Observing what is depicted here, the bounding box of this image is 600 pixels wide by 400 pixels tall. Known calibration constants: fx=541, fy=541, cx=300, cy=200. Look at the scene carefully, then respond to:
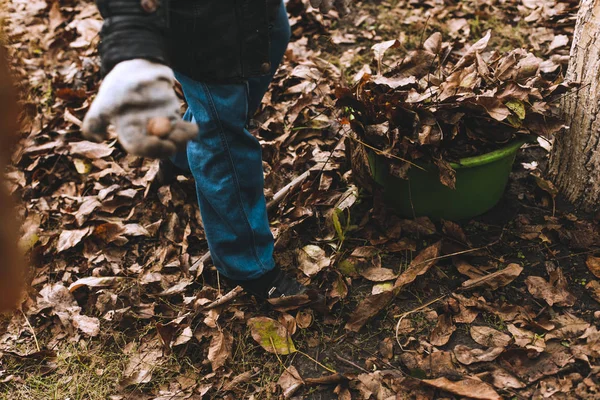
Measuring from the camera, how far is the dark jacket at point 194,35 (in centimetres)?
Result: 133

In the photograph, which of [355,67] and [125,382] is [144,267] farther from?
[355,67]

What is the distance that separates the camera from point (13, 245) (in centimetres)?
72

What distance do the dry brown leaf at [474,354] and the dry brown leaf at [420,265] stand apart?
332 millimetres

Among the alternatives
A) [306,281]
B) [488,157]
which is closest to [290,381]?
[306,281]

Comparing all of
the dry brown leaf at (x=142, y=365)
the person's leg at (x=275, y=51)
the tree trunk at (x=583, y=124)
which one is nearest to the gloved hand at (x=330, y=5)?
the person's leg at (x=275, y=51)

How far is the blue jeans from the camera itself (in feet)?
5.76

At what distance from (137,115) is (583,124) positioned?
5.84 feet

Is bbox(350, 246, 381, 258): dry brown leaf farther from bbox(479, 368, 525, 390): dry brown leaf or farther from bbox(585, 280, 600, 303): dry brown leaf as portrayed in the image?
bbox(585, 280, 600, 303): dry brown leaf

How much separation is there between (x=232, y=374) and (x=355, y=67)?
81.1 inches

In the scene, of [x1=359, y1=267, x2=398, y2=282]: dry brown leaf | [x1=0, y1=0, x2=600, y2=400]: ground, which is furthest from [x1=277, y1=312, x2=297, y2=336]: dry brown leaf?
[x1=359, y1=267, x2=398, y2=282]: dry brown leaf

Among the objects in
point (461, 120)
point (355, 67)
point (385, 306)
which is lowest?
point (385, 306)

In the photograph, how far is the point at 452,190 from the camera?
2.27 meters

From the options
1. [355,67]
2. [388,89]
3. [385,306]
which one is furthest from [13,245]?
[355,67]

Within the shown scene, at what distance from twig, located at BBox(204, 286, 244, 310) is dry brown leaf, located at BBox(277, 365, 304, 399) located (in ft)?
1.37
